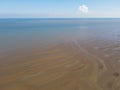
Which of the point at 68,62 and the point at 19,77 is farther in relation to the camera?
the point at 68,62

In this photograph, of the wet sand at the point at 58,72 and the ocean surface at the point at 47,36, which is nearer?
the wet sand at the point at 58,72

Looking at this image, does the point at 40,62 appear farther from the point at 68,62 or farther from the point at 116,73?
the point at 116,73

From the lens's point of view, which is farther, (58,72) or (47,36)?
(47,36)

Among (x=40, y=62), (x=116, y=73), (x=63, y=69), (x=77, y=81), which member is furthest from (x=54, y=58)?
A: (x=116, y=73)

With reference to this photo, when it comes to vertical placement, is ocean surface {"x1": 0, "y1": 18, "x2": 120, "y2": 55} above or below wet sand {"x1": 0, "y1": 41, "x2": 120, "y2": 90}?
above

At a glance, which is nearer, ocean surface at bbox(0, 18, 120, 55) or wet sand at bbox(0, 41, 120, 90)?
wet sand at bbox(0, 41, 120, 90)

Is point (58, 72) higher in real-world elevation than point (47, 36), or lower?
lower

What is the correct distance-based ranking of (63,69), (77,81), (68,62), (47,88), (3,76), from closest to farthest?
1. (47,88)
2. (77,81)
3. (3,76)
4. (63,69)
5. (68,62)

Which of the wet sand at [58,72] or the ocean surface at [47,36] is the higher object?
the ocean surface at [47,36]
